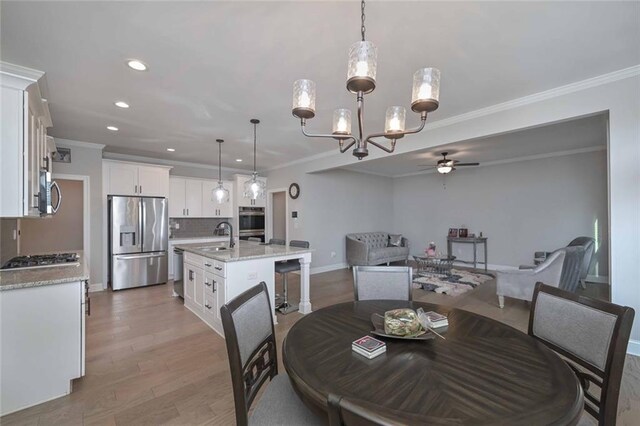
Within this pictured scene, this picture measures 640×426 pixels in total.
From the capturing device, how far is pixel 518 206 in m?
6.17

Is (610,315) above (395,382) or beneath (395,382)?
above

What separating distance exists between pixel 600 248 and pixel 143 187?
345 inches

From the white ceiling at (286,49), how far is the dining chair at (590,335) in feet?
5.83

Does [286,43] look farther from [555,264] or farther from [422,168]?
[422,168]

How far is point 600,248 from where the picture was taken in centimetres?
516

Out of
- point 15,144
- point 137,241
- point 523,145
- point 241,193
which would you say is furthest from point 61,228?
point 523,145

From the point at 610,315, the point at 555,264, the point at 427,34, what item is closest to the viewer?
the point at 610,315

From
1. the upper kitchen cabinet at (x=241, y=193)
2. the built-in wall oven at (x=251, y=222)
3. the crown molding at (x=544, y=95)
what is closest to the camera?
the crown molding at (x=544, y=95)

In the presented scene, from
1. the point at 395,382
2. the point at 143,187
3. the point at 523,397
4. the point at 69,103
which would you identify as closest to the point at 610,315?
the point at 523,397

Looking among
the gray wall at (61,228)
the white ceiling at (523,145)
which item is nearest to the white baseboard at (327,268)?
the white ceiling at (523,145)

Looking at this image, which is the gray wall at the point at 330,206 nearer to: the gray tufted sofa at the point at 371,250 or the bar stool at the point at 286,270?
the gray tufted sofa at the point at 371,250

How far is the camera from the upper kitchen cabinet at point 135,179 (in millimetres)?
4875

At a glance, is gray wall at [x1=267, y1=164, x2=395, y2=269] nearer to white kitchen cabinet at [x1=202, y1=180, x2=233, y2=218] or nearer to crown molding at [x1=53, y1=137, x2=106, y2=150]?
white kitchen cabinet at [x1=202, y1=180, x2=233, y2=218]

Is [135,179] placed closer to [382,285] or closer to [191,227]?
[191,227]
